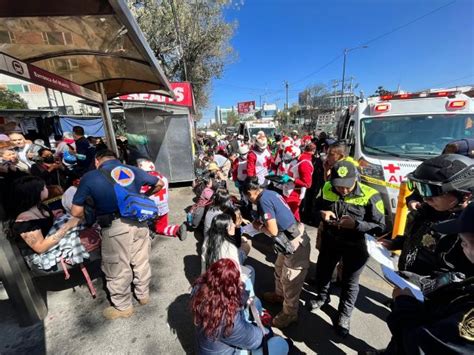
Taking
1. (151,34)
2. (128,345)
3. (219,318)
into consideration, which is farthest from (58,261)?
(151,34)

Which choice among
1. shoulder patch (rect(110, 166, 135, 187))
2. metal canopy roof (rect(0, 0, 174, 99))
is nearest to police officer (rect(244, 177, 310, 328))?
shoulder patch (rect(110, 166, 135, 187))

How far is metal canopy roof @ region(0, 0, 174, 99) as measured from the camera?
5.88 feet

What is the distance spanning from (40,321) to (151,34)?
15.7 meters

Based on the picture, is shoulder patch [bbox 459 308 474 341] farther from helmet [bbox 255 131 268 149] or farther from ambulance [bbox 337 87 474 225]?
helmet [bbox 255 131 268 149]

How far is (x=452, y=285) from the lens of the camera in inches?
38.7

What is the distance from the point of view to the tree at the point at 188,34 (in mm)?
13062

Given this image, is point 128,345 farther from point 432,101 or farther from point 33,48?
point 432,101

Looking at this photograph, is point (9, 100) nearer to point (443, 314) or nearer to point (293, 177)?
point (293, 177)

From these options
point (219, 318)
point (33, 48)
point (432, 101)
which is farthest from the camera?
point (432, 101)

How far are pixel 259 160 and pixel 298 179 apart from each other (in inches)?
42.0

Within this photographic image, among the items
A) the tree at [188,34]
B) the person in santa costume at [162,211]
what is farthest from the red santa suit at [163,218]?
the tree at [188,34]

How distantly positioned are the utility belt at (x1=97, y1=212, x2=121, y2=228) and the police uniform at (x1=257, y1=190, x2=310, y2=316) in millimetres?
1547

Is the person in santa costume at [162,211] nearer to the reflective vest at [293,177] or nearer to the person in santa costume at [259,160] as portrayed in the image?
the person in santa costume at [259,160]

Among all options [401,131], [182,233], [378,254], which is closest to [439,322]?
[378,254]
